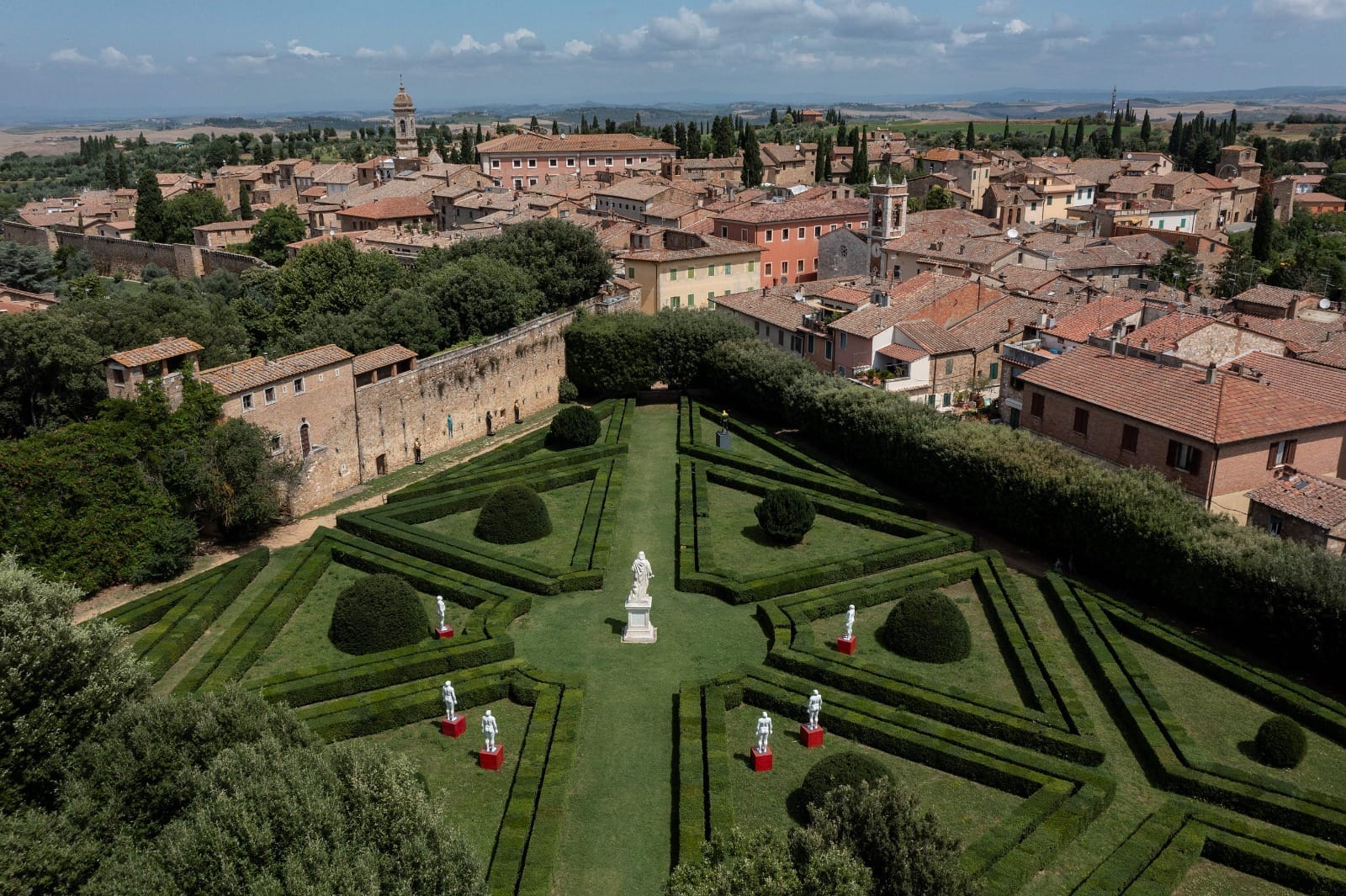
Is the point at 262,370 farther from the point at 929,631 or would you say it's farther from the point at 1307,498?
the point at 1307,498

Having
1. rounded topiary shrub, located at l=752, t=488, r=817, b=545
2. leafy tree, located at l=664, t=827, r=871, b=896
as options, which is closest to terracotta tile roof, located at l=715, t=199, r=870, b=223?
rounded topiary shrub, located at l=752, t=488, r=817, b=545

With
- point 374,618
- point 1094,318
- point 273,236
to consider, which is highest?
point 273,236

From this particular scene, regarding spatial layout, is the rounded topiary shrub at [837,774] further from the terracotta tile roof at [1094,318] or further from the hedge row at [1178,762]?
A: the terracotta tile roof at [1094,318]

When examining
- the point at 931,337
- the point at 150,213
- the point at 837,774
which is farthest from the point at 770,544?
the point at 150,213

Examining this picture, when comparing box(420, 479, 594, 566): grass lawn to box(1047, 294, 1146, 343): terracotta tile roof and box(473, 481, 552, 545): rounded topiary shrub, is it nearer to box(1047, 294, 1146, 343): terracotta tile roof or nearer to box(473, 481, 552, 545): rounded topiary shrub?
box(473, 481, 552, 545): rounded topiary shrub

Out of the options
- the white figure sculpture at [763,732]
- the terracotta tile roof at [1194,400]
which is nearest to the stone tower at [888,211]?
the terracotta tile roof at [1194,400]

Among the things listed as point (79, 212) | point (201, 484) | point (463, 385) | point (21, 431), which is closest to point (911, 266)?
point (463, 385)
